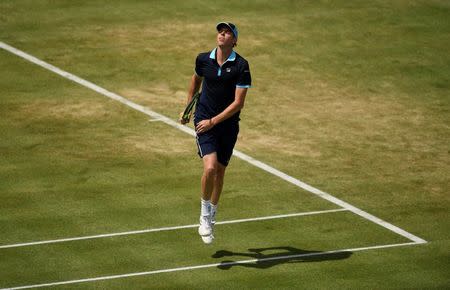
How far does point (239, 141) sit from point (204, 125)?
6.47 metres

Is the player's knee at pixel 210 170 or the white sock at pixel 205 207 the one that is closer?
the player's knee at pixel 210 170

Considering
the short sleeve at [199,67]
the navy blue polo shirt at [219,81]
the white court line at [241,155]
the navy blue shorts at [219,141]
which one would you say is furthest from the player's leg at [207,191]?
the white court line at [241,155]

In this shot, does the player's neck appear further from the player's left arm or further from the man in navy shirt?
the player's left arm

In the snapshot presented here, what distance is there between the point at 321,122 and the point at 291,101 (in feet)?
5.04

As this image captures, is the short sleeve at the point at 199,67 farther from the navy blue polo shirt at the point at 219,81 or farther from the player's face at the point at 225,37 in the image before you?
the player's face at the point at 225,37

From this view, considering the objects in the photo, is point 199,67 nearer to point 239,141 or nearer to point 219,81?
point 219,81

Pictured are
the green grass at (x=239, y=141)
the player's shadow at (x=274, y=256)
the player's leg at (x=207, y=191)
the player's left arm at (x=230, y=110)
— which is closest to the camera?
the player's left arm at (x=230, y=110)

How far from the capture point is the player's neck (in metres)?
18.0

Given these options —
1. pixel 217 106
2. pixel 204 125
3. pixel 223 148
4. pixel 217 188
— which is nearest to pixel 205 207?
pixel 217 188

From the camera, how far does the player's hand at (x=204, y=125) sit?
1789 centimetres

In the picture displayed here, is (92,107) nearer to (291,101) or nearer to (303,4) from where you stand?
(291,101)

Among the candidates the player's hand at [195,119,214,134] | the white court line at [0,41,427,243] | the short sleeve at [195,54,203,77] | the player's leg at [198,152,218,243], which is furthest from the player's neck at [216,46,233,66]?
the white court line at [0,41,427,243]

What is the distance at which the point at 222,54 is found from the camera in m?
18.0

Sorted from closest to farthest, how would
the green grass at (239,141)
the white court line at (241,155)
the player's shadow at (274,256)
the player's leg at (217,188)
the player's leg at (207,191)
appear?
the player's leg at (207,191) → the player's shadow at (274,256) → the green grass at (239,141) → the player's leg at (217,188) → the white court line at (241,155)
